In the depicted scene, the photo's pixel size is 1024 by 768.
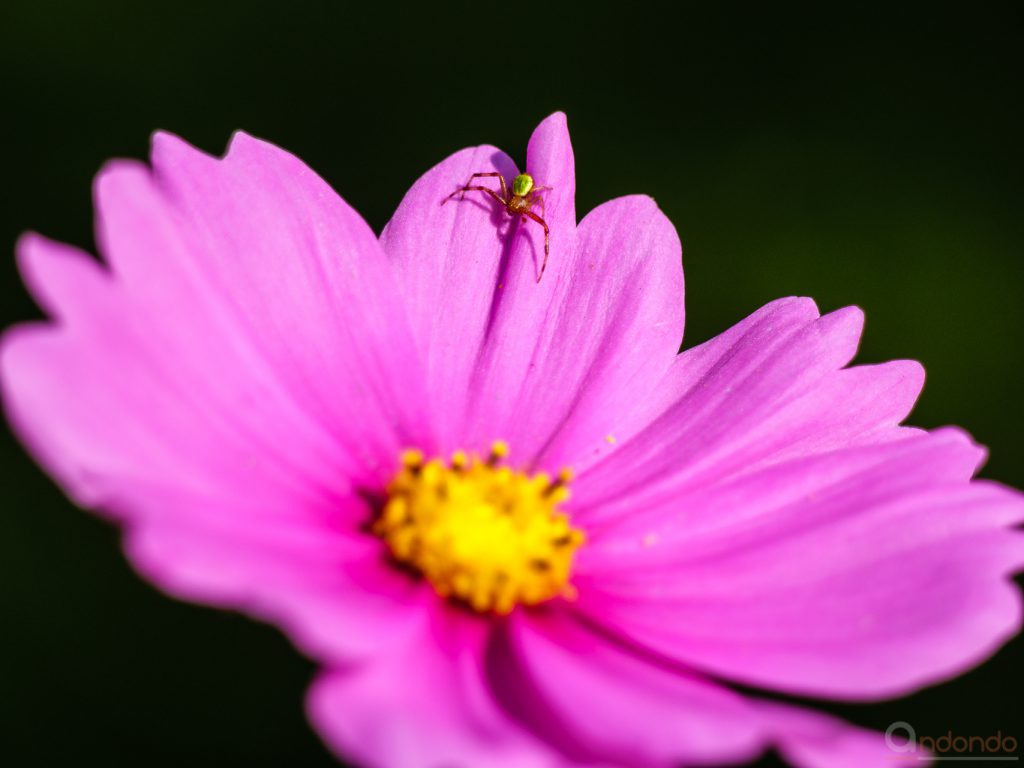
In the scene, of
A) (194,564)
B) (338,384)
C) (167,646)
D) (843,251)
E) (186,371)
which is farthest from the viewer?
(843,251)

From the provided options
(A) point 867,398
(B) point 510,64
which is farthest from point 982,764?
(B) point 510,64

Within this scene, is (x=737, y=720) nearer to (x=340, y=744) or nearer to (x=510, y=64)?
(x=340, y=744)

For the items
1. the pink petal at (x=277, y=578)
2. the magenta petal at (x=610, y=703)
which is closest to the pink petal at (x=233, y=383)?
the pink petal at (x=277, y=578)

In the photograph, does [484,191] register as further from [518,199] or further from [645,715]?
[645,715]

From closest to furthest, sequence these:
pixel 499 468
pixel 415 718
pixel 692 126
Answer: pixel 415 718, pixel 499 468, pixel 692 126

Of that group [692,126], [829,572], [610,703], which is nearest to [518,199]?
[829,572]

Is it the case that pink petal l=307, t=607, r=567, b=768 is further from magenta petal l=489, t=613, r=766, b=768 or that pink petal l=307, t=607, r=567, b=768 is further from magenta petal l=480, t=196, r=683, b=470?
magenta petal l=480, t=196, r=683, b=470

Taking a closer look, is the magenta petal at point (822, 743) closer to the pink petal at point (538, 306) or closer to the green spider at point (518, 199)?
the pink petal at point (538, 306)
